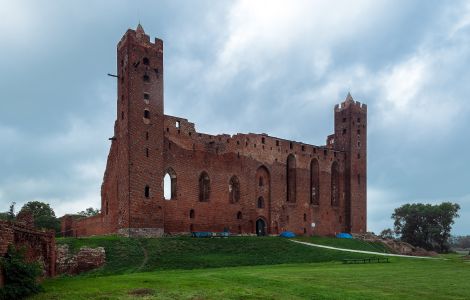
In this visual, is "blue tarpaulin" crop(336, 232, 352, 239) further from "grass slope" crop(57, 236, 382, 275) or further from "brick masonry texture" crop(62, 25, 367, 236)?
"grass slope" crop(57, 236, 382, 275)

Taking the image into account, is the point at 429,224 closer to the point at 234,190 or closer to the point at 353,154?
the point at 353,154

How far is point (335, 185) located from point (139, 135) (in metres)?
29.4

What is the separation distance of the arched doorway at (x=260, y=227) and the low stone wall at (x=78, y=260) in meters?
23.4

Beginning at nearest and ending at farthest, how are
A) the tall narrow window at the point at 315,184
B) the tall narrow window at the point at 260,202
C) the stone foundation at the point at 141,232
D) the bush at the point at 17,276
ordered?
the bush at the point at 17,276 < the stone foundation at the point at 141,232 < the tall narrow window at the point at 260,202 < the tall narrow window at the point at 315,184

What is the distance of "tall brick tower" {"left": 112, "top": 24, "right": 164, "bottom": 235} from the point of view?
40656mm

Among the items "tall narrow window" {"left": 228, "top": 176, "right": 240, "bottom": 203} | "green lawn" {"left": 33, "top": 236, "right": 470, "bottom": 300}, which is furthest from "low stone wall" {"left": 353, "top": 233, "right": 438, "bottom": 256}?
"green lawn" {"left": 33, "top": 236, "right": 470, "bottom": 300}

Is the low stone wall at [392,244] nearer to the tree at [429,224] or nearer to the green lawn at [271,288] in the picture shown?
the tree at [429,224]

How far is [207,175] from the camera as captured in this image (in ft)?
157

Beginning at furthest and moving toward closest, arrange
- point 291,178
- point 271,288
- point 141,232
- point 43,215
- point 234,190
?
point 43,215
point 291,178
point 234,190
point 141,232
point 271,288

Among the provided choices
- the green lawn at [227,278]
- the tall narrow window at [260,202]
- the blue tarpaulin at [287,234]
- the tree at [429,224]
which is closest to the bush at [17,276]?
the green lawn at [227,278]

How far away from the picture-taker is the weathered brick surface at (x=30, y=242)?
15.2 m

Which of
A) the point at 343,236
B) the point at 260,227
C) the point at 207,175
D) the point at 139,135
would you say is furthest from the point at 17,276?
the point at 343,236

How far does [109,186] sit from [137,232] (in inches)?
305

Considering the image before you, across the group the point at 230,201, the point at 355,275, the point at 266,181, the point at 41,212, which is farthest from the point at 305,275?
the point at 41,212
